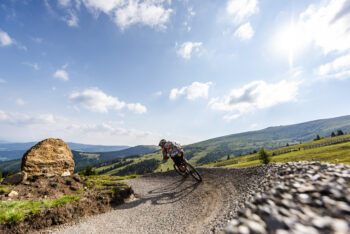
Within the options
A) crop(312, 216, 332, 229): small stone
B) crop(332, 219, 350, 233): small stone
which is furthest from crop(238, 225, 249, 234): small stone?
crop(332, 219, 350, 233): small stone

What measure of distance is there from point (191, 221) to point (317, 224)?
8.10 metres

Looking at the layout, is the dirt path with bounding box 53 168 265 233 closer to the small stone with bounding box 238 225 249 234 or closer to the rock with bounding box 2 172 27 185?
the small stone with bounding box 238 225 249 234

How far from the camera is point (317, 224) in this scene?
10.4ft

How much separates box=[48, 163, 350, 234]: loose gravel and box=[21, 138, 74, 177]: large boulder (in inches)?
604

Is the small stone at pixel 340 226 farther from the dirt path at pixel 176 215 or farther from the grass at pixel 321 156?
the grass at pixel 321 156

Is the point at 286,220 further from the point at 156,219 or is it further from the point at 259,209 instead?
the point at 156,219

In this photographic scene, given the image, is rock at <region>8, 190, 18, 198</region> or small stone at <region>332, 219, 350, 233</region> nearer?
small stone at <region>332, 219, 350, 233</region>

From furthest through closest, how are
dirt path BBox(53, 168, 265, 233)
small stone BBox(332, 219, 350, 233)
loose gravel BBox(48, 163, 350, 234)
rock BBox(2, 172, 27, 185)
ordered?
rock BBox(2, 172, 27, 185) → dirt path BBox(53, 168, 265, 233) → loose gravel BBox(48, 163, 350, 234) → small stone BBox(332, 219, 350, 233)

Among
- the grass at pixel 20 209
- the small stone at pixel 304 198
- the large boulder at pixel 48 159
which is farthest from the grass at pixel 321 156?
the large boulder at pixel 48 159

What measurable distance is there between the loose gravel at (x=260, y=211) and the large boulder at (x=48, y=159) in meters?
15.3

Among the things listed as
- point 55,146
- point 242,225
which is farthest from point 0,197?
point 242,225

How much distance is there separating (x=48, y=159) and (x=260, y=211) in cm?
2800

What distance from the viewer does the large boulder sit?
20.6 meters

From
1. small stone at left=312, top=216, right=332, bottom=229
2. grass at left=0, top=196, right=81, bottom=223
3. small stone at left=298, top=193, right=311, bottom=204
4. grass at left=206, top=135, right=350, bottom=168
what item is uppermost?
small stone at left=312, top=216, right=332, bottom=229
